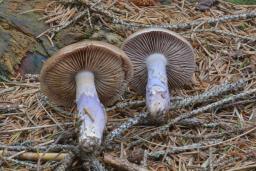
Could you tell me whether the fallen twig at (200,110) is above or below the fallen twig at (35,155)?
above

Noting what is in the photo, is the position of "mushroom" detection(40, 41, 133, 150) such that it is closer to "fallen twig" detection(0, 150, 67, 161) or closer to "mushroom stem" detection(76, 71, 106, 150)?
"mushroom stem" detection(76, 71, 106, 150)

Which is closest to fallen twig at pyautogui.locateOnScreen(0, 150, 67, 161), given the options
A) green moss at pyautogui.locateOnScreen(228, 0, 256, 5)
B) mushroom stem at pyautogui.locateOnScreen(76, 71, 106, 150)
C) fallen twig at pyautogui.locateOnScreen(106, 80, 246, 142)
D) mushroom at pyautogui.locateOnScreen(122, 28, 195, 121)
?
mushroom stem at pyautogui.locateOnScreen(76, 71, 106, 150)

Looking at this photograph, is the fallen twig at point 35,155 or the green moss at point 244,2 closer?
the fallen twig at point 35,155

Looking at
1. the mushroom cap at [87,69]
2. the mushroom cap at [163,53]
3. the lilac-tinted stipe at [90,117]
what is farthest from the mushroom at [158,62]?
the lilac-tinted stipe at [90,117]

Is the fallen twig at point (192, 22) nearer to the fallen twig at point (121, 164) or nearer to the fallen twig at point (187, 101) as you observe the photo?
the fallen twig at point (187, 101)

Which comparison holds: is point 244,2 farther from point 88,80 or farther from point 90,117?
point 90,117

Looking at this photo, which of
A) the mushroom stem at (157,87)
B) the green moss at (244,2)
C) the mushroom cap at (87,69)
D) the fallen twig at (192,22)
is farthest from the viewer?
the green moss at (244,2)

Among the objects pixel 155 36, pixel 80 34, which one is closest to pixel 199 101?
pixel 155 36
